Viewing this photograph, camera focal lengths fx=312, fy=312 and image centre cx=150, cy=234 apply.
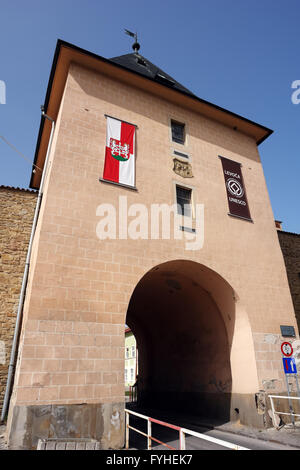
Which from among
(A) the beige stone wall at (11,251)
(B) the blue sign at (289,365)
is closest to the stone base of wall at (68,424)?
(A) the beige stone wall at (11,251)

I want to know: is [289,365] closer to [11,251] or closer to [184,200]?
[184,200]

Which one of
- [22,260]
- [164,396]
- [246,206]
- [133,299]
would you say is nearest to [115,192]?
[22,260]

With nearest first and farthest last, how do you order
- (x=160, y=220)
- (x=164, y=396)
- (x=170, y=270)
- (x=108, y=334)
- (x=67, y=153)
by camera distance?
(x=108, y=334) → (x=67, y=153) → (x=160, y=220) → (x=170, y=270) → (x=164, y=396)

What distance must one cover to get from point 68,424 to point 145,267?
4.38 meters

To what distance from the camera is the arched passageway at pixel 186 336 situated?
36.5 feet

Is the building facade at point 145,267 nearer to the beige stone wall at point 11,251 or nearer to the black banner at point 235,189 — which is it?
the black banner at point 235,189

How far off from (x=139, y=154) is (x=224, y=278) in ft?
17.2

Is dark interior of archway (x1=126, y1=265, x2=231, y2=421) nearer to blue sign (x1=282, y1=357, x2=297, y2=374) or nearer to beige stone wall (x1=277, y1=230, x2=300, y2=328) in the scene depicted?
blue sign (x1=282, y1=357, x2=297, y2=374)

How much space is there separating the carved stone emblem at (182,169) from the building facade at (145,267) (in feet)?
0.18

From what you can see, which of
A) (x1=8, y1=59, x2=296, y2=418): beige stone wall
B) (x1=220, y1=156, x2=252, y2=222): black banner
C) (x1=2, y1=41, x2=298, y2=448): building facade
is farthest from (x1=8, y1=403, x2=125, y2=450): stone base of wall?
(x1=220, y1=156, x2=252, y2=222): black banner

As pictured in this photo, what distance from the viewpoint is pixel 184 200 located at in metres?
11.5

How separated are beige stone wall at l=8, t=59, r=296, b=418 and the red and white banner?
255 mm

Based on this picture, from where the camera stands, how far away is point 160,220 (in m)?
10.3

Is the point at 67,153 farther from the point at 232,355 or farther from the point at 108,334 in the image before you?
the point at 232,355
